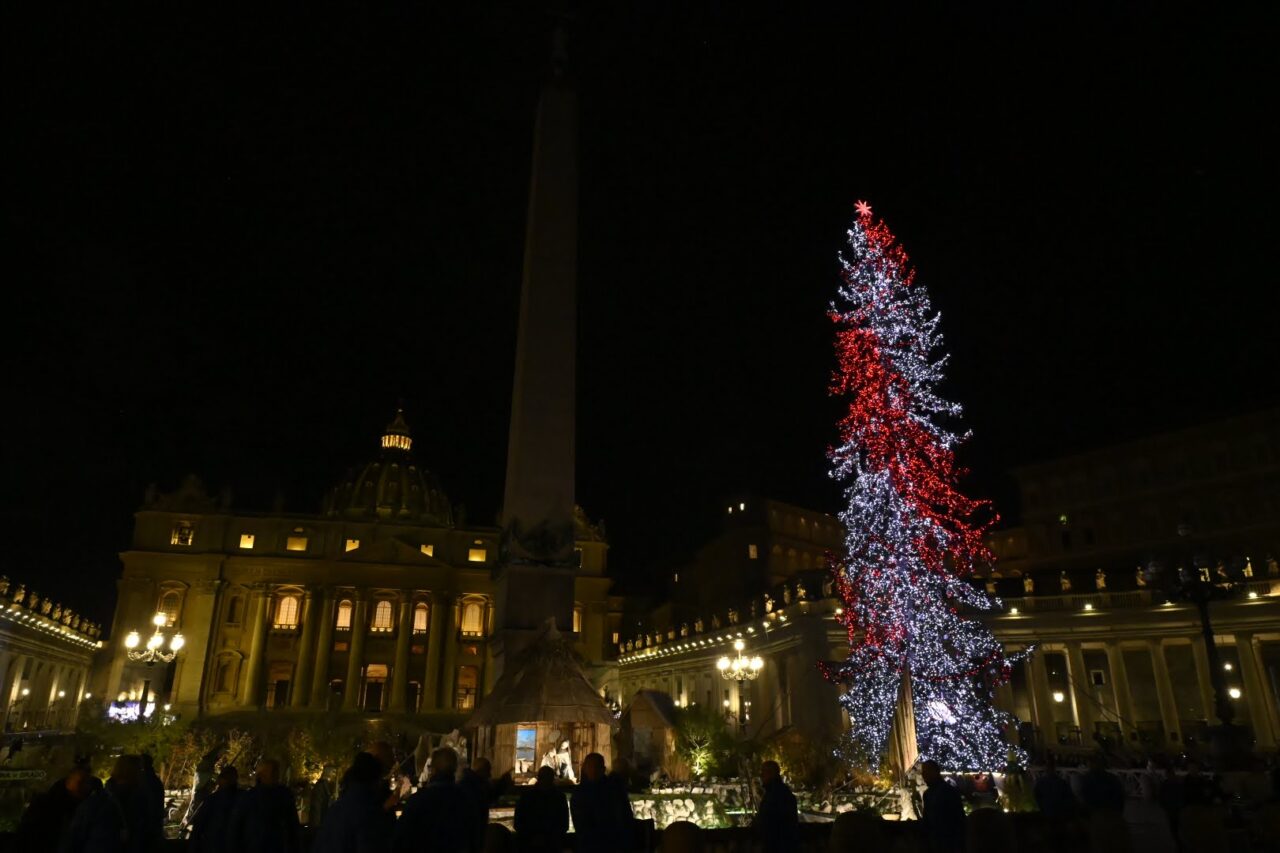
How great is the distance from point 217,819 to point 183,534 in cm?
8207

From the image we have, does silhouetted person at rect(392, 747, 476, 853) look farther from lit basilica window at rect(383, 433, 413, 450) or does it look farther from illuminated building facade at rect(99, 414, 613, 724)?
lit basilica window at rect(383, 433, 413, 450)

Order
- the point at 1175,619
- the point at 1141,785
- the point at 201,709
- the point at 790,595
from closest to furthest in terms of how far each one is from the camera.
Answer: the point at 1141,785, the point at 1175,619, the point at 790,595, the point at 201,709

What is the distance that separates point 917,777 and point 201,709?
230ft

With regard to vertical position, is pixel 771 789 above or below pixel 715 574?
below

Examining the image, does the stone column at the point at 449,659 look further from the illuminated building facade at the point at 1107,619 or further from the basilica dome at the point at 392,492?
the illuminated building facade at the point at 1107,619

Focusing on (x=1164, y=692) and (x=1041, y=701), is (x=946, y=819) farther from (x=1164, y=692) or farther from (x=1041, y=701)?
(x=1164, y=692)

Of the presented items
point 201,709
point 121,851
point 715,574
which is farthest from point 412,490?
point 121,851

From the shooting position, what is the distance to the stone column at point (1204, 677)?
33.5 metres

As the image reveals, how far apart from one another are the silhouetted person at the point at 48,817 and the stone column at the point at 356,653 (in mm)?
71189

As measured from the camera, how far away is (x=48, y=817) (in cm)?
686

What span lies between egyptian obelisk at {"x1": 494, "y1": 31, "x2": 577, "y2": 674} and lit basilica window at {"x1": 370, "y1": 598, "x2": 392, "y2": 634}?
63.6 metres

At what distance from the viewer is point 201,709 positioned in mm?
69375

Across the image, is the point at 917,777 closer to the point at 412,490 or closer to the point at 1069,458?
the point at 1069,458

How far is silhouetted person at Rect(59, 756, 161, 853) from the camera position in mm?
6422
